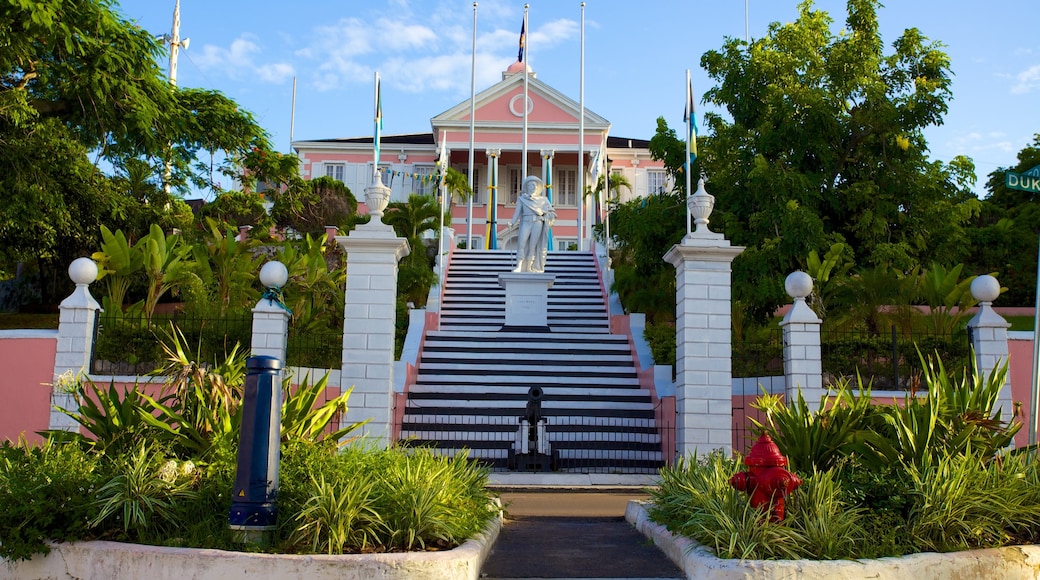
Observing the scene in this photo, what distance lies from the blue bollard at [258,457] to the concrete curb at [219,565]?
0.41 meters

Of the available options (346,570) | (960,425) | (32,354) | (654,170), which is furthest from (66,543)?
(654,170)

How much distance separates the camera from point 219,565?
5.39 meters

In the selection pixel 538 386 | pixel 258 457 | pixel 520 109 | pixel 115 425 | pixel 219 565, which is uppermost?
pixel 520 109

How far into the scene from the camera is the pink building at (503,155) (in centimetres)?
4072

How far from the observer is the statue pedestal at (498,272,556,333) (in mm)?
19766

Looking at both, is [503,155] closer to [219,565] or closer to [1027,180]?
[1027,180]

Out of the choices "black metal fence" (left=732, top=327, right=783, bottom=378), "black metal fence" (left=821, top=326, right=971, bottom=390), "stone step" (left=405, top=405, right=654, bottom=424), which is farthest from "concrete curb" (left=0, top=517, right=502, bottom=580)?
"black metal fence" (left=821, top=326, right=971, bottom=390)

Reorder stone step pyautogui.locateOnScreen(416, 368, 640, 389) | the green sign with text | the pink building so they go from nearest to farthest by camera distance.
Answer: the green sign with text
stone step pyautogui.locateOnScreen(416, 368, 640, 389)
the pink building

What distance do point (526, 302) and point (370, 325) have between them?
833cm

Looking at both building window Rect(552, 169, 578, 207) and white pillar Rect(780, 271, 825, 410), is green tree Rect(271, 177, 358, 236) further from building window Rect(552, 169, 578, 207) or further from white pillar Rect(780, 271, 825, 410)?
white pillar Rect(780, 271, 825, 410)

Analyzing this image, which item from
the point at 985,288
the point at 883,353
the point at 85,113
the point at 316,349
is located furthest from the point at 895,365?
the point at 85,113

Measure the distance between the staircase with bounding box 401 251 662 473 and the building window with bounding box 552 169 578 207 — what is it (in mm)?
20595

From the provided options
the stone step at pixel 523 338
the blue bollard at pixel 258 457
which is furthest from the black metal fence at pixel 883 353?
the blue bollard at pixel 258 457

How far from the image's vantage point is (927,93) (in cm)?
1744
